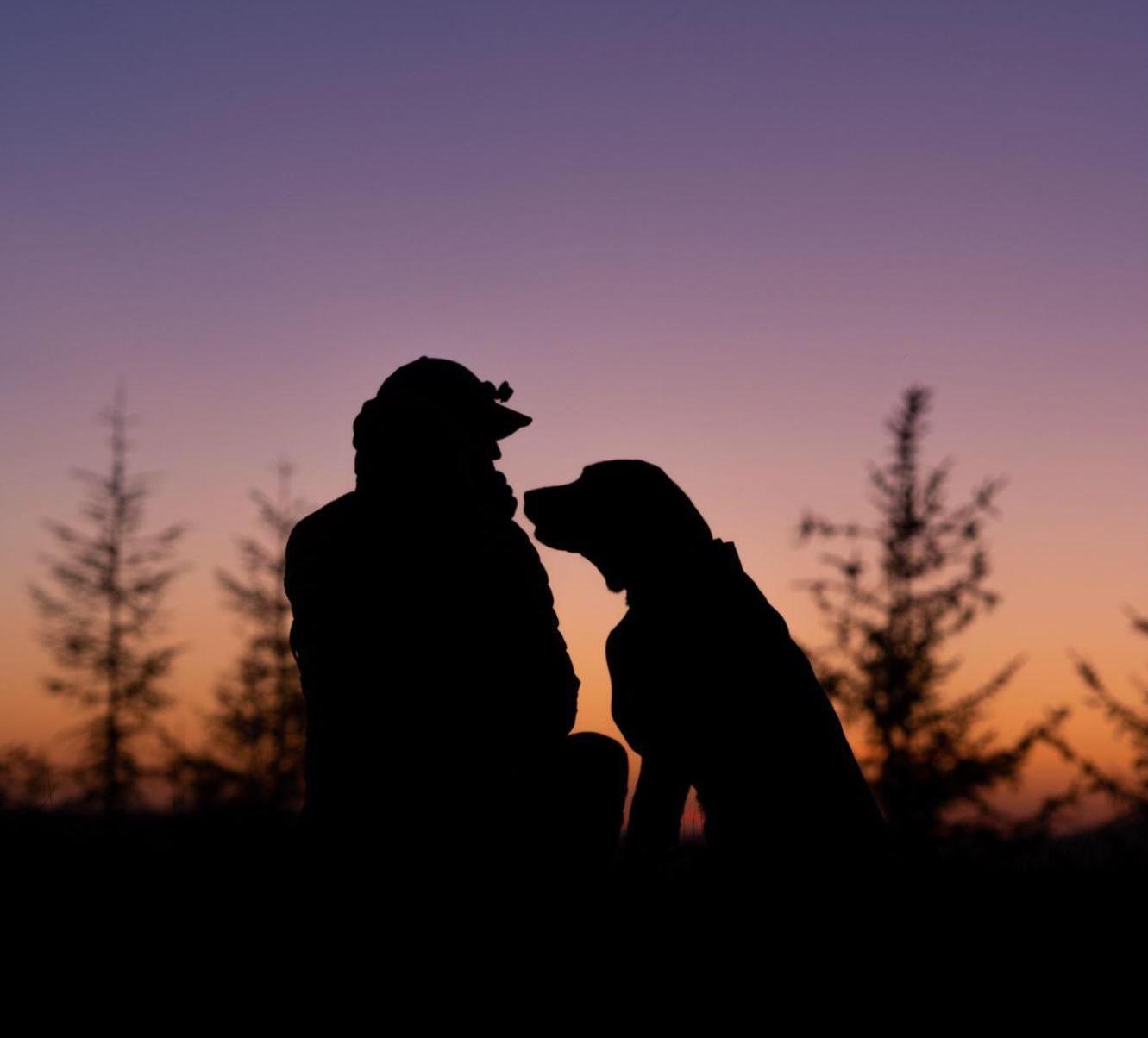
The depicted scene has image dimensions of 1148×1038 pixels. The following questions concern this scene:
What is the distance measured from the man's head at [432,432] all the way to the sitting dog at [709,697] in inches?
22.8

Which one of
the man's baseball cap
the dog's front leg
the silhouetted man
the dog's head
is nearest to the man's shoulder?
the silhouetted man

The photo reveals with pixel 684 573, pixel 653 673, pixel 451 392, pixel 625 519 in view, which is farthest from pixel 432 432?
pixel 653 673

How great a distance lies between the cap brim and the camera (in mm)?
4996

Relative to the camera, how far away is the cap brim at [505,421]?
500 centimetres

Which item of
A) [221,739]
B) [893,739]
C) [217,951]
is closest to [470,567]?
[217,951]

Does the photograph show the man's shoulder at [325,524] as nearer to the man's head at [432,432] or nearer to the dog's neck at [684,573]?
the man's head at [432,432]

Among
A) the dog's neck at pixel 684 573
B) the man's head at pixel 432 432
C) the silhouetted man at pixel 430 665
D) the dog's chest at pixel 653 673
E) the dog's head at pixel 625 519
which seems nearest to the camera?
the silhouetted man at pixel 430 665

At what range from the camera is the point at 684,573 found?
5012 millimetres

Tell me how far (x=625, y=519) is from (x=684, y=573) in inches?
14.0

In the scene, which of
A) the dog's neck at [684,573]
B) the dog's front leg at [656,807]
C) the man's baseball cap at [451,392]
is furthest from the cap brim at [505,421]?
the dog's front leg at [656,807]

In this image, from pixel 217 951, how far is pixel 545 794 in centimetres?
220

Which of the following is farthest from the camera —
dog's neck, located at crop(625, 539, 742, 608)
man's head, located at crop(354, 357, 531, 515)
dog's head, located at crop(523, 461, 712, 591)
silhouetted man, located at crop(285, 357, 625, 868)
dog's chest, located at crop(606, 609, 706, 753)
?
dog's head, located at crop(523, 461, 712, 591)

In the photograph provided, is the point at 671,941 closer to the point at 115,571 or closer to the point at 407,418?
the point at 407,418

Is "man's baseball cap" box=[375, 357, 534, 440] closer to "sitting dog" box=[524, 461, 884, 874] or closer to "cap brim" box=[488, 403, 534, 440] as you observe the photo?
"cap brim" box=[488, 403, 534, 440]
